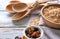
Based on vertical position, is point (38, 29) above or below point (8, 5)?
below

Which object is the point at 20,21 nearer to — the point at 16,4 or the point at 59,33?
the point at 16,4

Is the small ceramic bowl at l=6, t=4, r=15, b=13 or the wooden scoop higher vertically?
the small ceramic bowl at l=6, t=4, r=15, b=13

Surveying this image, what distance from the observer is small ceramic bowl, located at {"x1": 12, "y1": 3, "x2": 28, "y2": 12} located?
2.86 ft

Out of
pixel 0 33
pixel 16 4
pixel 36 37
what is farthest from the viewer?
pixel 16 4

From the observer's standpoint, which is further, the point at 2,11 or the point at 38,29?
the point at 2,11

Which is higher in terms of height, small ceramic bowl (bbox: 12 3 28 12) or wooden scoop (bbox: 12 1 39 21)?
small ceramic bowl (bbox: 12 3 28 12)

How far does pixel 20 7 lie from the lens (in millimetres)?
894

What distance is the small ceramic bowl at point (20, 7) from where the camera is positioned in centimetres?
87

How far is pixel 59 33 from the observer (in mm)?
745

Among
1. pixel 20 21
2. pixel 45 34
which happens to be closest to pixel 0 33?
pixel 20 21

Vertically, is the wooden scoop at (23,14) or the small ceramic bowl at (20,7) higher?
the small ceramic bowl at (20,7)

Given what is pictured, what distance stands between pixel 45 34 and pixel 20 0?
35 centimetres

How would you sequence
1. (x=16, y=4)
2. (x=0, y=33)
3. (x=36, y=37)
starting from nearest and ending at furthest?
(x=36, y=37)
(x=0, y=33)
(x=16, y=4)

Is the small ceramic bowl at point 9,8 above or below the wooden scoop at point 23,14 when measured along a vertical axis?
above
